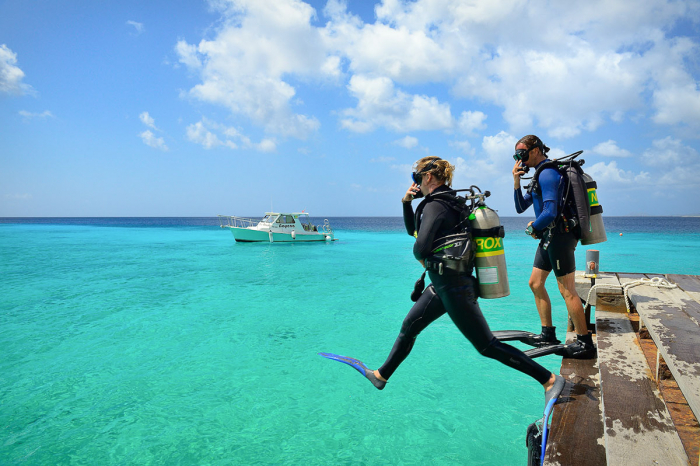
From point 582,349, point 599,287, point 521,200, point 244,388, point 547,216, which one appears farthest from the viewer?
point 244,388

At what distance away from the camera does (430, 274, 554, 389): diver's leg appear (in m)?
2.71

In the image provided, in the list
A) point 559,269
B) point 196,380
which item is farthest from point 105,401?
point 559,269

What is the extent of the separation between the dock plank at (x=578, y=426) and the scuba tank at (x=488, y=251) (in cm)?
84

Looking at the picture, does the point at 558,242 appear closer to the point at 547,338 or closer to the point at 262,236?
the point at 547,338

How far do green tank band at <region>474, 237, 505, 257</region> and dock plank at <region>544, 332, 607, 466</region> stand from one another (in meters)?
1.12

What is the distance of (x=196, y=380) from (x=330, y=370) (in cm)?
195

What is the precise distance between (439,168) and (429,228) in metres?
0.51

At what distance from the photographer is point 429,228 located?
2715mm

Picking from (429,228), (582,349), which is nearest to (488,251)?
(429,228)

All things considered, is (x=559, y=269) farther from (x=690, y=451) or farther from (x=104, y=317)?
(x=104, y=317)

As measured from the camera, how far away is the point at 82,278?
1484 cm

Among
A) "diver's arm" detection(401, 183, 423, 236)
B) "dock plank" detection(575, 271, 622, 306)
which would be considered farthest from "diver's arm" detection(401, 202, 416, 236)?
"dock plank" detection(575, 271, 622, 306)

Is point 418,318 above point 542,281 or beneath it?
beneath

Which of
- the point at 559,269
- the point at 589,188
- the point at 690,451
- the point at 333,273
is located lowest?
the point at 333,273
